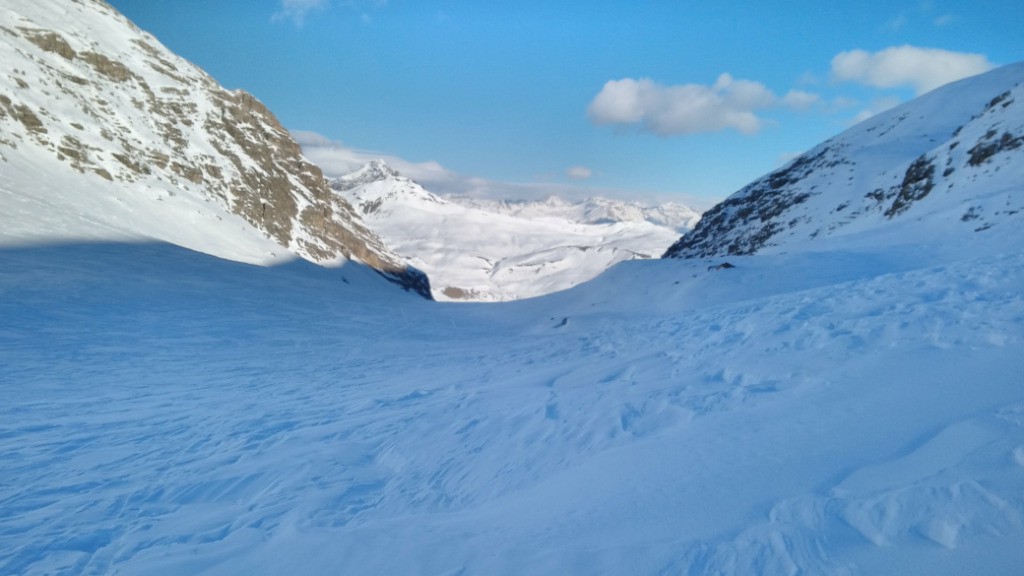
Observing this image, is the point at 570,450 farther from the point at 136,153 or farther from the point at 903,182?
the point at 136,153

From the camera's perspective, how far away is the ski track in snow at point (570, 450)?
362 cm

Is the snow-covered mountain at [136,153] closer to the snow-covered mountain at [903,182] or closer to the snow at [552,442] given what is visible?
the snow at [552,442]

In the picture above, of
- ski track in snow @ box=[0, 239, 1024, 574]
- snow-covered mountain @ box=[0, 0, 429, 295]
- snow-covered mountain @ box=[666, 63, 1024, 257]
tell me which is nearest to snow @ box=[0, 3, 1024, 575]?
ski track in snow @ box=[0, 239, 1024, 574]

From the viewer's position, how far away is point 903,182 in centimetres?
3072

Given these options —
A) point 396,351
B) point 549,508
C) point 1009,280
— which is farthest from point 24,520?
point 1009,280

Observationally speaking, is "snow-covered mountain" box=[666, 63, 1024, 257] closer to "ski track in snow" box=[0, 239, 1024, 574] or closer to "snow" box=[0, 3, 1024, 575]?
"snow" box=[0, 3, 1024, 575]

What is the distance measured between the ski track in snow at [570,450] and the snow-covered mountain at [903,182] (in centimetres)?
1375

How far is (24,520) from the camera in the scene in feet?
15.1

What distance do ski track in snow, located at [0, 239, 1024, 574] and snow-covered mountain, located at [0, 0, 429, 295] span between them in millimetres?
17488

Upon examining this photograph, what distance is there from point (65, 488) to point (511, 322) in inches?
668

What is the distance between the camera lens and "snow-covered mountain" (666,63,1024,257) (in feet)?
66.5

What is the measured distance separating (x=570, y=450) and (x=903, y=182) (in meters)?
34.9

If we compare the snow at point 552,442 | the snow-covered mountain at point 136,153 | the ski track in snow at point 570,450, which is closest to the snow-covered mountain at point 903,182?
the snow at point 552,442

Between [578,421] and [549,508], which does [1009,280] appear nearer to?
[578,421]
